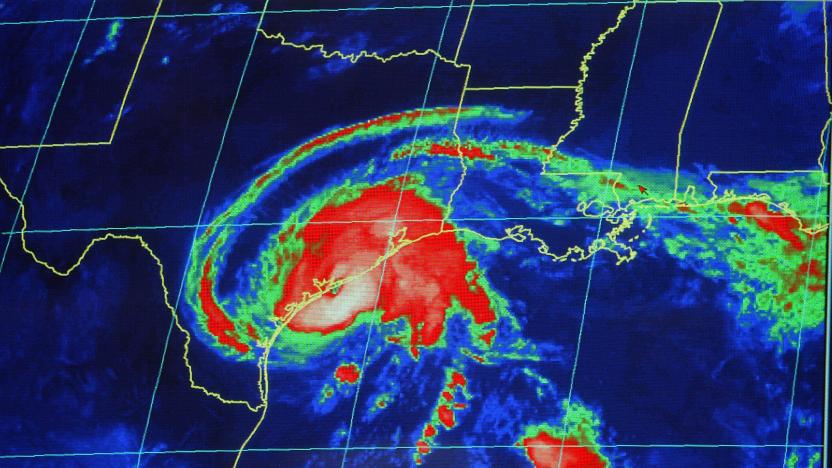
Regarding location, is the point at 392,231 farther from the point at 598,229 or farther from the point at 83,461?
the point at 83,461

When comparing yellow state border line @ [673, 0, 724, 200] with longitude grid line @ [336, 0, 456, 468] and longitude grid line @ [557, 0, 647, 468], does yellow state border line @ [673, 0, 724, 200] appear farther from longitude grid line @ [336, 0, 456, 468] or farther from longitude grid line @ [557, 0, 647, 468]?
longitude grid line @ [336, 0, 456, 468]

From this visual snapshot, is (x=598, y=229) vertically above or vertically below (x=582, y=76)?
below

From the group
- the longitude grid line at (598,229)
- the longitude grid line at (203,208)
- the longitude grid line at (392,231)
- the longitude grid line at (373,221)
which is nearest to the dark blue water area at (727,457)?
the longitude grid line at (598,229)

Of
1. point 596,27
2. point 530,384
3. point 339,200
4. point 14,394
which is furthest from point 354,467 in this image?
point 596,27

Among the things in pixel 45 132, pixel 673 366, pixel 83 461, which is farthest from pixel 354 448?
pixel 45 132

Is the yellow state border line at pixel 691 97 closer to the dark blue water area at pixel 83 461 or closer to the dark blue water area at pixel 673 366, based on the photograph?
the dark blue water area at pixel 673 366

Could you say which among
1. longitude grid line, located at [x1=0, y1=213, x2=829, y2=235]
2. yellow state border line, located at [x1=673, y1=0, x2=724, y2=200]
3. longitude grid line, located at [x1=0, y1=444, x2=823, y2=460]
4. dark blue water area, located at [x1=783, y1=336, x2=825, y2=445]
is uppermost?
yellow state border line, located at [x1=673, y1=0, x2=724, y2=200]

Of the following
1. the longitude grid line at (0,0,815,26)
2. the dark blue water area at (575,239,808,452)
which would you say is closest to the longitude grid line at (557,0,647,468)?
the dark blue water area at (575,239,808,452)

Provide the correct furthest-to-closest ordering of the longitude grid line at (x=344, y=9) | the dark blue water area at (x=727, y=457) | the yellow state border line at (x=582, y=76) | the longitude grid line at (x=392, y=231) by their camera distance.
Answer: the longitude grid line at (x=344, y=9)
the yellow state border line at (x=582, y=76)
the longitude grid line at (x=392, y=231)
the dark blue water area at (x=727, y=457)
